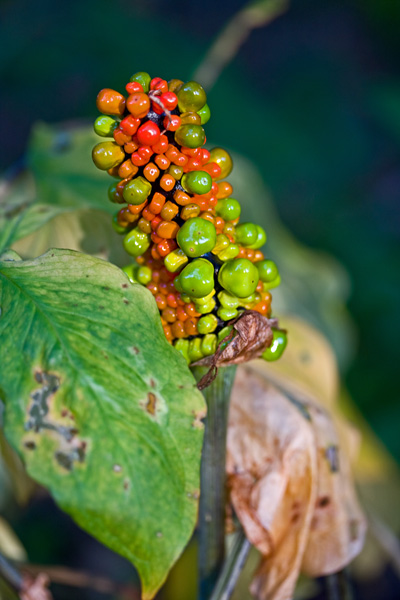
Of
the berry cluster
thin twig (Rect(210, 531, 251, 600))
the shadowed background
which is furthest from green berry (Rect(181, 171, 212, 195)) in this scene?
the shadowed background

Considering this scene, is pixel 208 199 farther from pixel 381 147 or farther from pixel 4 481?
pixel 381 147

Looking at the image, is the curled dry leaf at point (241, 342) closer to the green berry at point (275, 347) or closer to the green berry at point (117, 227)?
the green berry at point (275, 347)

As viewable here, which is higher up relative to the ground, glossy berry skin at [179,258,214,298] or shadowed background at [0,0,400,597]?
shadowed background at [0,0,400,597]

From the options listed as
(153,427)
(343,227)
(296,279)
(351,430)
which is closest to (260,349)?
(153,427)

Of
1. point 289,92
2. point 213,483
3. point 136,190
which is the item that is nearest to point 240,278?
point 136,190

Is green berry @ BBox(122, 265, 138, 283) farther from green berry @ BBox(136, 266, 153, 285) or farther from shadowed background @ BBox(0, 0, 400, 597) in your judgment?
shadowed background @ BBox(0, 0, 400, 597)

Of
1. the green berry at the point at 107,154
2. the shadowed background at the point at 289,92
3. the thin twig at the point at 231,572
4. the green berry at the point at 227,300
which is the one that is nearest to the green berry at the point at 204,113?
the green berry at the point at 107,154
